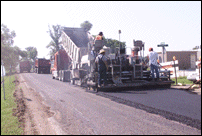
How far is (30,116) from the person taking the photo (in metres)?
5.80

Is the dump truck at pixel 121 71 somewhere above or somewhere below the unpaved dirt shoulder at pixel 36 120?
above

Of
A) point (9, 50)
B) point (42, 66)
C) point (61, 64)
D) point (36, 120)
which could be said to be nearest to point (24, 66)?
point (9, 50)

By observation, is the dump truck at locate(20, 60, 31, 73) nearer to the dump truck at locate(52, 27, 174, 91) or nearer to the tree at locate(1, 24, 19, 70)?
the tree at locate(1, 24, 19, 70)

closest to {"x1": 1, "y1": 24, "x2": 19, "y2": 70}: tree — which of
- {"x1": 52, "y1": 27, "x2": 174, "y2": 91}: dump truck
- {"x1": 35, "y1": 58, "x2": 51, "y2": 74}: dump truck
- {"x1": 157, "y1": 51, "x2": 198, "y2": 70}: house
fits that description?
{"x1": 35, "y1": 58, "x2": 51, "y2": 74}: dump truck

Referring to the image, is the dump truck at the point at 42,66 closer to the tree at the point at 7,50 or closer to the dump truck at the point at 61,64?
the tree at the point at 7,50

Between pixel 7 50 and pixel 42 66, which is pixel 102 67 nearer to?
pixel 42 66

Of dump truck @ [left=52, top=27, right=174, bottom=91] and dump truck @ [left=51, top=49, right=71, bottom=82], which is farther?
dump truck @ [left=51, top=49, right=71, bottom=82]

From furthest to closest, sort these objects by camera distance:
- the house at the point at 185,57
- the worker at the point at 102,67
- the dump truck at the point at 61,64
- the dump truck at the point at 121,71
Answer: the house at the point at 185,57, the dump truck at the point at 61,64, the dump truck at the point at 121,71, the worker at the point at 102,67

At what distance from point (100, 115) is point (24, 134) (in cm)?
192

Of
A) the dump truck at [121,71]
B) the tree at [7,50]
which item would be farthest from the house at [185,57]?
the tree at [7,50]

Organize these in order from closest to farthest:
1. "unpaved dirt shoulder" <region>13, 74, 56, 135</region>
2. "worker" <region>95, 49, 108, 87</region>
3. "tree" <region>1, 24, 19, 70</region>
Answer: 1. "unpaved dirt shoulder" <region>13, 74, 56, 135</region>
2. "worker" <region>95, 49, 108, 87</region>
3. "tree" <region>1, 24, 19, 70</region>

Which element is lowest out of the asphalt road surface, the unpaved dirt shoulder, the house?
the unpaved dirt shoulder

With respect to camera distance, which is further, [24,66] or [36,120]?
[24,66]

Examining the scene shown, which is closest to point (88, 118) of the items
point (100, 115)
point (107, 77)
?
point (100, 115)
